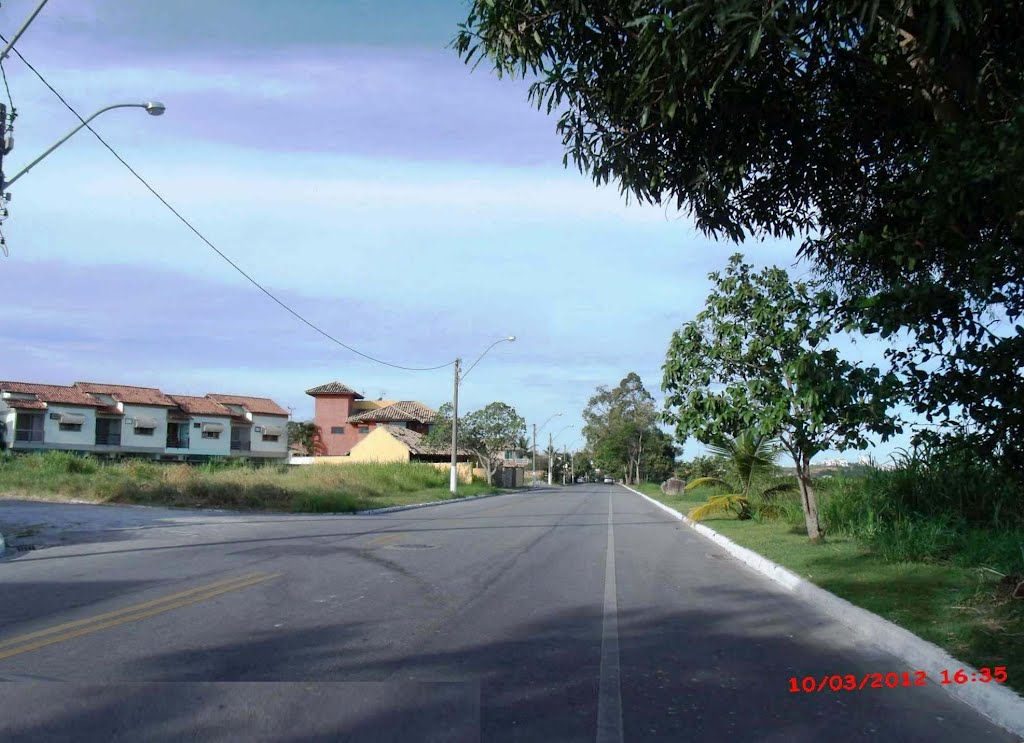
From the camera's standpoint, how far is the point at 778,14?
7.62 m

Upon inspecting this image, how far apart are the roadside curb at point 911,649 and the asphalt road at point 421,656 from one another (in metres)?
0.12

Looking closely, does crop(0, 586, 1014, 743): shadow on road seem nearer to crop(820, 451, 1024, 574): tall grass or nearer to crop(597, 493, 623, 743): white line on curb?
crop(597, 493, 623, 743): white line on curb

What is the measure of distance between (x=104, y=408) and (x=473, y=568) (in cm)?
5526

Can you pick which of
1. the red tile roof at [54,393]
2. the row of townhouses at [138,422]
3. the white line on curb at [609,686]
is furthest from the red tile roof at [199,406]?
the white line on curb at [609,686]

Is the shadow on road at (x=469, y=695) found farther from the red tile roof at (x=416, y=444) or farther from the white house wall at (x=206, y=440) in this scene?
the white house wall at (x=206, y=440)

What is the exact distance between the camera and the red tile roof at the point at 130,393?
61.9 meters

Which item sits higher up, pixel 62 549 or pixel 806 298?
pixel 806 298

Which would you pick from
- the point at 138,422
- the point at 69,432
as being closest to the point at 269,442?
the point at 138,422

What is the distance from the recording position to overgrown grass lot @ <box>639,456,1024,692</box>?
7.59 m

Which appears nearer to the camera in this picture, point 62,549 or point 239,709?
point 239,709

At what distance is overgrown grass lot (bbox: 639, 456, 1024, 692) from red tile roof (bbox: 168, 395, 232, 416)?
5436cm

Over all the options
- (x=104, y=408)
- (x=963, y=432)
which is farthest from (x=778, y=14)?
(x=104, y=408)

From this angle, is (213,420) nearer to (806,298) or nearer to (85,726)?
(806,298)

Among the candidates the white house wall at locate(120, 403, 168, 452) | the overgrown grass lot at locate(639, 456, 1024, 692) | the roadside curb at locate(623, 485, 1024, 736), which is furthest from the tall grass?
the white house wall at locate(120, 403, 168, 452)
